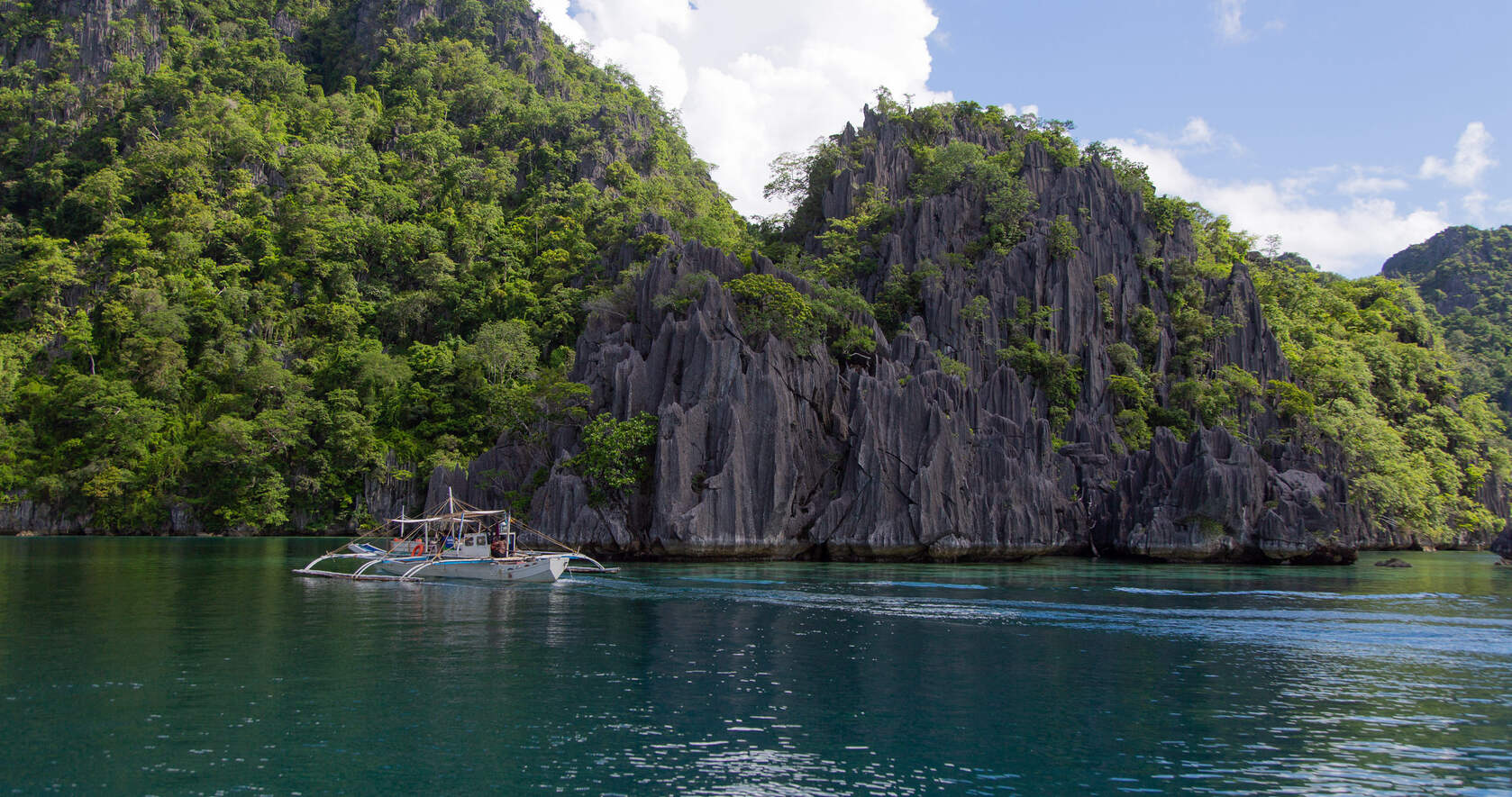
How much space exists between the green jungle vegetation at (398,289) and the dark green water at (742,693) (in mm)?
27959

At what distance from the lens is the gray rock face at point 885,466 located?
55969mm

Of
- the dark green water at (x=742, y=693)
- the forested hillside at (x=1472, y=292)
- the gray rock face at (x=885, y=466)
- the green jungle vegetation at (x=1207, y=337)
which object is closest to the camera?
the dark green water at (x=742, y=693)

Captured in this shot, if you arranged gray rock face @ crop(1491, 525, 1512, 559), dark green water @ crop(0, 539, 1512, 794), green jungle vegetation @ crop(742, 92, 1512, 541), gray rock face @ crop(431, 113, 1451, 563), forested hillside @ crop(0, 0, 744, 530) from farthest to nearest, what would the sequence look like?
forested hillside @ crop(0, 0, 744, 530) → green jungle vegetation @ crop(742, 92, 1512, 541) → gray rock face @ crop(1491, 525, 1512, 559) → gray rock face @ crop(431, 113, 1451, 563) → dark green water @ crop(0, 539, 1512, 794)

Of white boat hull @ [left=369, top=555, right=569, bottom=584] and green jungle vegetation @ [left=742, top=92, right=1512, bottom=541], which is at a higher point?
green jungle vegetation @ [left=742, top=92, right=1512, bottom=541]

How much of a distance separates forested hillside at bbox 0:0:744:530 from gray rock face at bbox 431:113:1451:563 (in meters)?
8.15

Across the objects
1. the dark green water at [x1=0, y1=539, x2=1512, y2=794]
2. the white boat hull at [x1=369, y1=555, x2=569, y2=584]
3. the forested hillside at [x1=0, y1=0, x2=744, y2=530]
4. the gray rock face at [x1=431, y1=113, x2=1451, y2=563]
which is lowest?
the dark green water at [x1=0, y1=539, x2=1512, y2=794]

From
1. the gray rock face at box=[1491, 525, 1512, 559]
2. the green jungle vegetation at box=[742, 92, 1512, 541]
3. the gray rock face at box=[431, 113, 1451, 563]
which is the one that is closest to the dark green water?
the gray rock face at box=[431, 113, 1451, 563]

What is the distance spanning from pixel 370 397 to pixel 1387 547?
92.9 metres

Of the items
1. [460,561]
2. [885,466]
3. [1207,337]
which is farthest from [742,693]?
[1207,337]

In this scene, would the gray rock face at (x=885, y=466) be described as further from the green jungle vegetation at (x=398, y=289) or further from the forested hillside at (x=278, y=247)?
the forested hillside at (x=278, y=247)

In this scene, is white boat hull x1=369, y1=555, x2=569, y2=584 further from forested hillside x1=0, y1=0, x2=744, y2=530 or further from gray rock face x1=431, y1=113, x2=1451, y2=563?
forested hillside x1=0, y1=0, x2=744, y2=530

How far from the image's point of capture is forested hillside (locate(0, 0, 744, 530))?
7962cm

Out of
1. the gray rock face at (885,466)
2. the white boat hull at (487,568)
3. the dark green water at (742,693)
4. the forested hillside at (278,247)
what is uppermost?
the forested hillside at (278,247)

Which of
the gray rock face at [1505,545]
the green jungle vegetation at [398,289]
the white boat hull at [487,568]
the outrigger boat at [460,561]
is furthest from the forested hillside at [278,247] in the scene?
the gray rock face at [1505,545]
